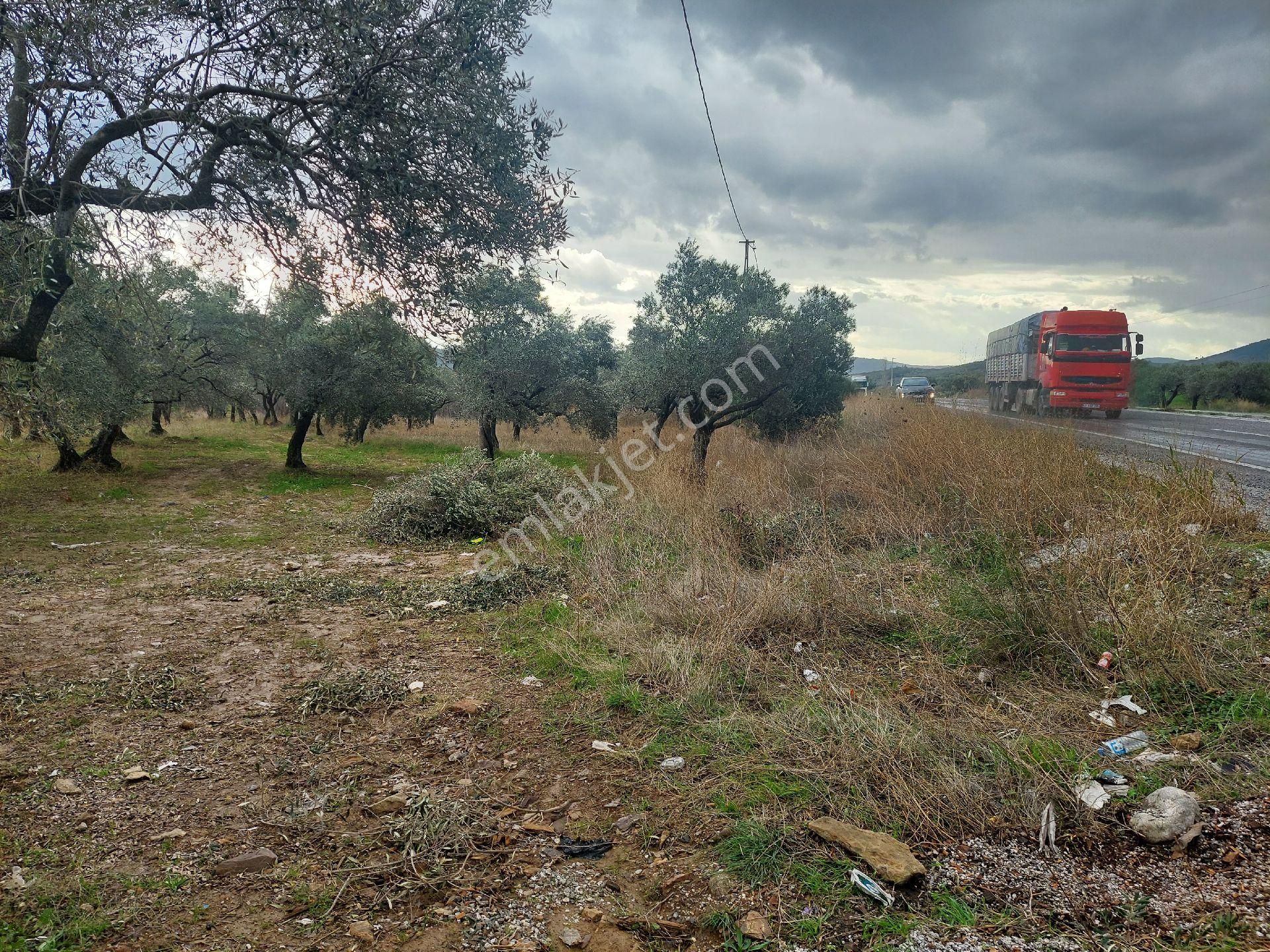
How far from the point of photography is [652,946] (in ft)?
8.38

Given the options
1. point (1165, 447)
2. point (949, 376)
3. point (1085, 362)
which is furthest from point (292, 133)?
point (949, 376)

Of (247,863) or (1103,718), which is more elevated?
(1103,718)

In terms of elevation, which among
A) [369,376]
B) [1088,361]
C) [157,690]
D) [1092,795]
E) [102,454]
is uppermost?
[1088,361]

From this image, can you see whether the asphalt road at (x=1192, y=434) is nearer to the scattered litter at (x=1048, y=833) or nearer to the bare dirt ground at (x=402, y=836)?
the scattered litter at (x=1048, y=833)

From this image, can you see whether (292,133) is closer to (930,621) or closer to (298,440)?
(930,621)

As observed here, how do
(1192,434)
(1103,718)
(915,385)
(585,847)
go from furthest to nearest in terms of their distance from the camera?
(915,385) < (1192,434) < (1103,718) < (585,847)

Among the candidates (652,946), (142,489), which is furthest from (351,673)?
(142,489)

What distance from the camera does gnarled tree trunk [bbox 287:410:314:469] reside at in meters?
18.7

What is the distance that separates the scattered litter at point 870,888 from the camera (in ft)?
8.64

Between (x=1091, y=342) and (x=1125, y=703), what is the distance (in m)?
18.5

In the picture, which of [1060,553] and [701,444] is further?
[701,444]

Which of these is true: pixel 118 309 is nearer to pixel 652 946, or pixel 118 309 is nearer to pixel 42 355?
pixel 42 355

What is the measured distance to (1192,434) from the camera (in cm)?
1066

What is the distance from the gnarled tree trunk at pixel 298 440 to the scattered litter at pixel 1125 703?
1860cm
